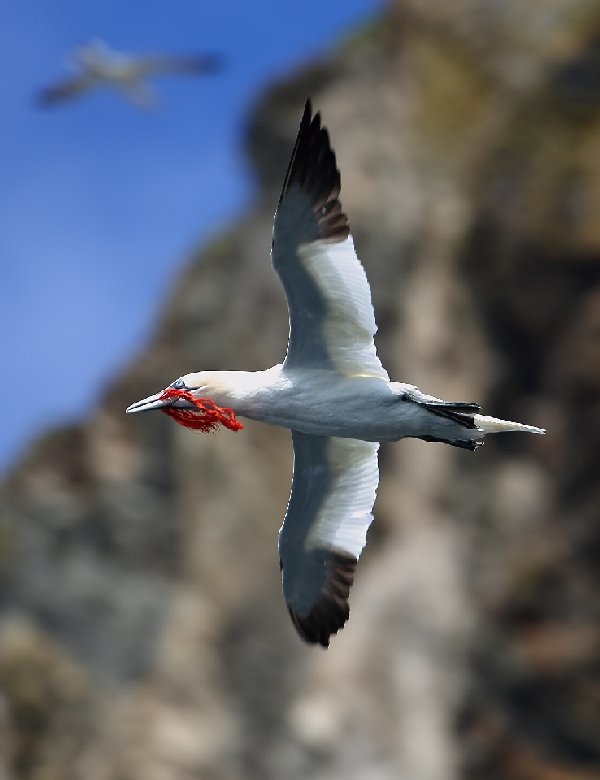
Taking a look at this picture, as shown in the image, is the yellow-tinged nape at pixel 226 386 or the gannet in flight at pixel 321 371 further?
the yellow-tinged nape at pixel 226 386

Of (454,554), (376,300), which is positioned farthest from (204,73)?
(454,554)

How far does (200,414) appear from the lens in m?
12.2

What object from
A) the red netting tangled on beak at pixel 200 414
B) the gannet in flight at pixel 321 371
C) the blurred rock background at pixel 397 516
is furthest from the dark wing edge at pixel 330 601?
the blurred rock background at pixel 397 516

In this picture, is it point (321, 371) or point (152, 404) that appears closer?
point (321, 371)

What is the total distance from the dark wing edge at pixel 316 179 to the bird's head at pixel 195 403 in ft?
5.11

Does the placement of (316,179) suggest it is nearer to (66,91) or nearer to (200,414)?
(200,414)

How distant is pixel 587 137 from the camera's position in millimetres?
26297

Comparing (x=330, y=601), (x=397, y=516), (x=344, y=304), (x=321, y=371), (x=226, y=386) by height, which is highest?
(x=397, y=516)

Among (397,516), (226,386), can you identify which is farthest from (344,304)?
(397,516)

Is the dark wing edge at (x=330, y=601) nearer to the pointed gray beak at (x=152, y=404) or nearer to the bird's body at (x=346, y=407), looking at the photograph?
the bird's body at (x=346, y=407)

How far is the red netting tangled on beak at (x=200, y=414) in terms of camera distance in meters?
11.9

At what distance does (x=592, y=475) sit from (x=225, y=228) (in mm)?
9385

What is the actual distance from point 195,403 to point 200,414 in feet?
0.59

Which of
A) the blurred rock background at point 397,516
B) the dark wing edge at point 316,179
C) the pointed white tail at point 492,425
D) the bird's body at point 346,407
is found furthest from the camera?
the blurred rock background at point 397,516
